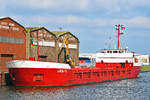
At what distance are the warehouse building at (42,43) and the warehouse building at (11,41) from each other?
84.2 inches

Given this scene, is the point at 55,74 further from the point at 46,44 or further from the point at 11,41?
the point at 46,44

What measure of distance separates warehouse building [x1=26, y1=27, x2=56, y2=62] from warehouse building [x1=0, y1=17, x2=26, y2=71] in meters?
2.14

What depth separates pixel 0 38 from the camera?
44781 millimetres

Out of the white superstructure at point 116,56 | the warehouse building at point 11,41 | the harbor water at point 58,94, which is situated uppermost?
the warehouse building at point 11,41

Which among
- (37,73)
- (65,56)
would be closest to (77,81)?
(37,73)

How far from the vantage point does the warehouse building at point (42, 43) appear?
170 feet

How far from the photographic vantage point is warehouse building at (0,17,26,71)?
44.9 metres

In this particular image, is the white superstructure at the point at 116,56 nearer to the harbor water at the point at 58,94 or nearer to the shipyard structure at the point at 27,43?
the shipyard structure at the point at 27,43

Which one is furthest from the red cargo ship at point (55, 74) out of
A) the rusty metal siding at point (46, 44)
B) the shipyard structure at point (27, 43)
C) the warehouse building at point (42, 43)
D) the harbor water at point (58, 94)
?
the rusty metal siding at point (46, 44)

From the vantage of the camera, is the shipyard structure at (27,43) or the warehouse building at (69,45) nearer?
the shipyard structure at (27,43)

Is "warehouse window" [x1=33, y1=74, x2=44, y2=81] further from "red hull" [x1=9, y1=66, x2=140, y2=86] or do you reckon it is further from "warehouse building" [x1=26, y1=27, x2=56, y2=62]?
"warehouse building" [x1=26, y1=27, x2=56, y2=62]

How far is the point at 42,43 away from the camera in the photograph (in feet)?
181

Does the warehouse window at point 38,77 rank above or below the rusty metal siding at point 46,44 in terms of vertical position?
below

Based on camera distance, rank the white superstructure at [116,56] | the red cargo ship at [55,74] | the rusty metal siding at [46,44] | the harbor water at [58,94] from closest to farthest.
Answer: the harbor water at [58,94], the red cargo ship at [55,74], the white superstructure at [116,56], the rusty metal siding at [46,44]
